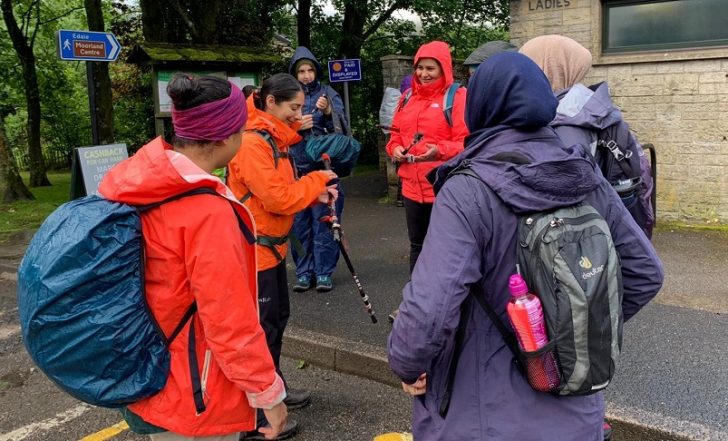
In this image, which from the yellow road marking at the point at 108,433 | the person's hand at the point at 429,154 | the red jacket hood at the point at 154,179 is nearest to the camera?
the red jacket hood at the point at 154,179

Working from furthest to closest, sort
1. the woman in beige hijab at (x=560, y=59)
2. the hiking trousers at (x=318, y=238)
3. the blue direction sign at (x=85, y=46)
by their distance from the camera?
the blue direction sign at (x=85, y=46) → the hiking trousers at (x=318, y=238) → the woman in beige hijab at (x=560, y=59)

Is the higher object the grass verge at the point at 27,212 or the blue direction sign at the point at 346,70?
the blue direction sign at the point at 346,70

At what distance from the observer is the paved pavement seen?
3.22m

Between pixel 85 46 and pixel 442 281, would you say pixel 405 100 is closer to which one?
pixel 442 281

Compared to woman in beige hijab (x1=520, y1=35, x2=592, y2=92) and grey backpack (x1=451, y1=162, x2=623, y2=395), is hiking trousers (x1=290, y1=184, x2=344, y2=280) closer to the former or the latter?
woman in beige hijab (x1=520, y1=35, x2=592, y2=92)

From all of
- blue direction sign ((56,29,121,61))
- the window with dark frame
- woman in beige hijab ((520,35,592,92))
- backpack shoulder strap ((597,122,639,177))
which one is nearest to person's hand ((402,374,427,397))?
backpack shoulder strap ((597,122,639,177))

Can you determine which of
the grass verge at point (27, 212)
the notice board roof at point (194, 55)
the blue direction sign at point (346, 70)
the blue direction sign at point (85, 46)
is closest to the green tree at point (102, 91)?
the grass verge at point (27, 212)

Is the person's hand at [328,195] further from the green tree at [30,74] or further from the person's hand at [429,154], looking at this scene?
the green tree at [30,74]

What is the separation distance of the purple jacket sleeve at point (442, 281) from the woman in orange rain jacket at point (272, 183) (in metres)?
1.59

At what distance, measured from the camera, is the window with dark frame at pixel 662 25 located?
6.82 m

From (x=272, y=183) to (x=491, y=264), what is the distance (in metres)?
1.67

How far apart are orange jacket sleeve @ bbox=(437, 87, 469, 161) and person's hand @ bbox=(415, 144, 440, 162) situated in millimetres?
31

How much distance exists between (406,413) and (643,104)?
535cm

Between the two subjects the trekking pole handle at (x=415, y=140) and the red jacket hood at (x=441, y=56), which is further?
the trekking pole handle at (x=415, y=140)
